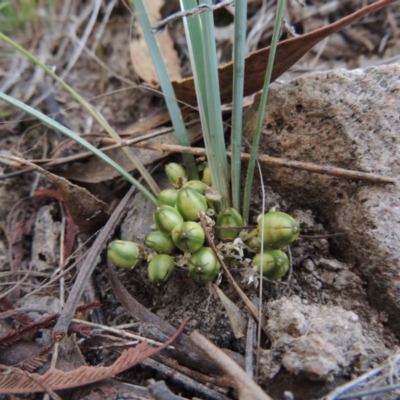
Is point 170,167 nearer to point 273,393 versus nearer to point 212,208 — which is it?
point 212,208

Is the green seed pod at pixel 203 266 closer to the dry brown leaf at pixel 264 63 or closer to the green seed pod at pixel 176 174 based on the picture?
the green seed pod at pixel 176 174

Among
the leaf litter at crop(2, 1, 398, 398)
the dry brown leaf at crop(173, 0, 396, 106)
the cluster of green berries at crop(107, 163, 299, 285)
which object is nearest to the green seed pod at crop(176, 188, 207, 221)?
the cluster of green berries at crop(107, 163, 299, 285)

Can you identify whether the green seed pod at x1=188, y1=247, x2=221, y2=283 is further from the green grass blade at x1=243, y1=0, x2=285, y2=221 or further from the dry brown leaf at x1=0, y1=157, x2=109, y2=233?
the dry brown leaf at x1=0, y1=157, x2=109, y2=233

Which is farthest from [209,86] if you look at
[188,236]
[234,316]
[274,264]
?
[234,316]

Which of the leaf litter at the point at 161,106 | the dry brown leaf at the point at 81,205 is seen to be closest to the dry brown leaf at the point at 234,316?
the leaf litter at the point at 161,106

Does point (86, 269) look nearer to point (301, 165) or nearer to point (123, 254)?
point (123, 254)

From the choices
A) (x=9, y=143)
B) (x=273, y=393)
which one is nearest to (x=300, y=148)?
(x=273, y=393)
